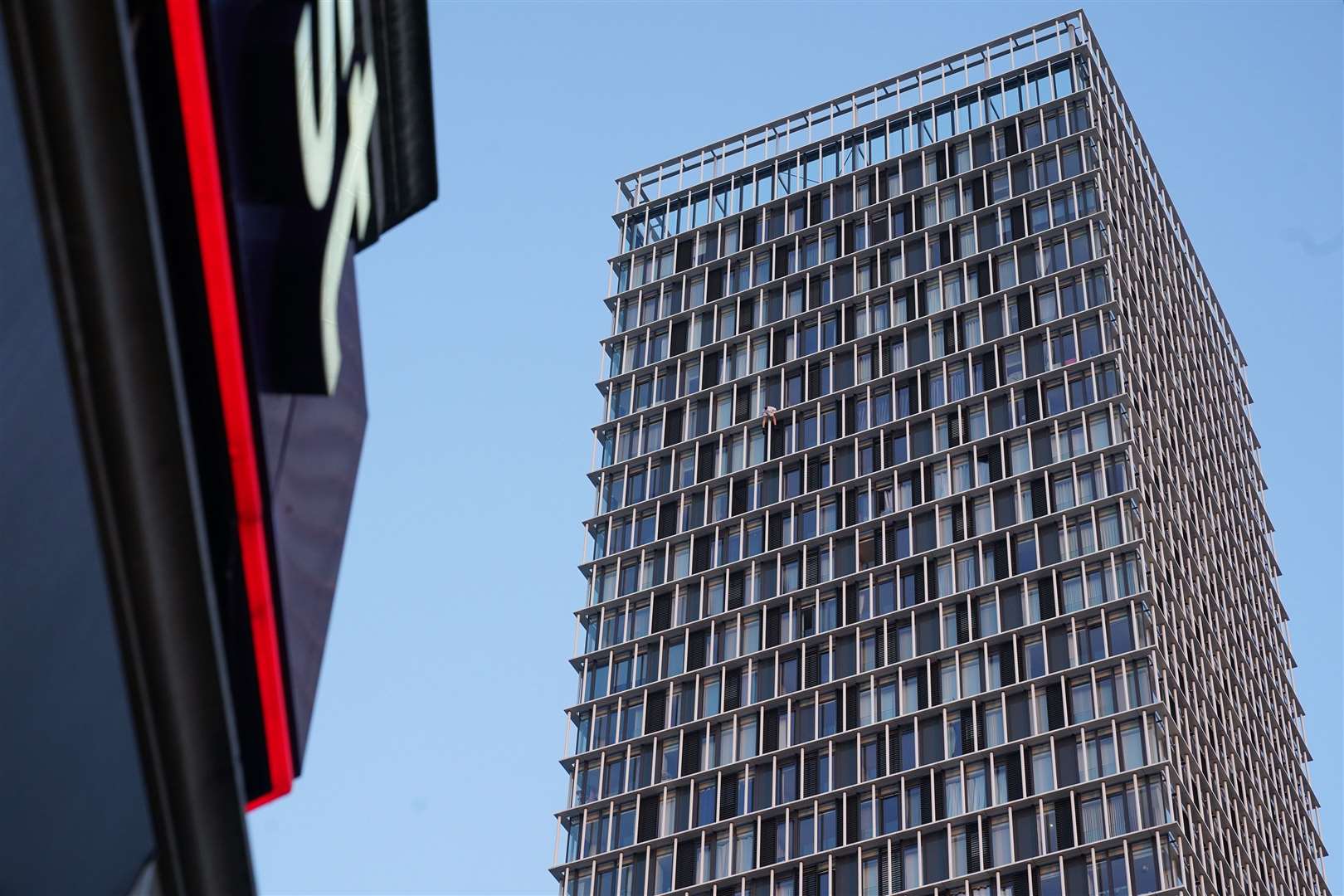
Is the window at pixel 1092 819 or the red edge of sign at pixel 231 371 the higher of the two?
the window at pixel 1092 819

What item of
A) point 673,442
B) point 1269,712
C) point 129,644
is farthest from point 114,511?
point 1269,712

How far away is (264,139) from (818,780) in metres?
72.9

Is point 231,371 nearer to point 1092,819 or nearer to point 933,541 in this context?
point 1092,819

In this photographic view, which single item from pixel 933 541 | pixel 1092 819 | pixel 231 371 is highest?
pixel 933 541

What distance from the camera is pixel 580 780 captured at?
89.8 m

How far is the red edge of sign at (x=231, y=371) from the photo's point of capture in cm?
1216

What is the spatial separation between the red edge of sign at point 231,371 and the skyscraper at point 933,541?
6365 centimetres

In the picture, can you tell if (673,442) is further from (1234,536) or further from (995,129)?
(1234,536)

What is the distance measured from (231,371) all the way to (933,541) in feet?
254

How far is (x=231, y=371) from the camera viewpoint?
13.0 metres

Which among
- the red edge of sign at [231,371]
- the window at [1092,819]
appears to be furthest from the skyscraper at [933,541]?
the red edge of sign at [231,371]

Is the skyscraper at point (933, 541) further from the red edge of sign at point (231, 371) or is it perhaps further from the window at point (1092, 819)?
the red edge of sign at point (231, 371)

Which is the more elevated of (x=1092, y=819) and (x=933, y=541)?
(x=933, y=541)

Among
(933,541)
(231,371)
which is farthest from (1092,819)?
(231,371)
